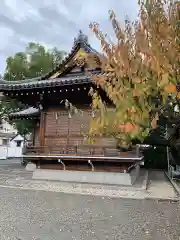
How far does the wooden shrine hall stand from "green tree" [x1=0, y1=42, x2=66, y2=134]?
13.8 metres

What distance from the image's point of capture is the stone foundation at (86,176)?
1178 centimetres

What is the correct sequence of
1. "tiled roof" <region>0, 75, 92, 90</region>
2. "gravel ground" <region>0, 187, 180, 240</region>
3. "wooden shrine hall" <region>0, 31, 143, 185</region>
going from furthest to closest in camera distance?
"wooden shrine hall" <region>0, 31, 143, 185</region> < "tiled roof" <region>0, 75, 92, 90</region> < "gravel ground" <region>0, 187, 180, 240</region>

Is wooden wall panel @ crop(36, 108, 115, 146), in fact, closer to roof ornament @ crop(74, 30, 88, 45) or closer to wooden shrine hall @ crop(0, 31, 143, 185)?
wooden shrine hall @ crop(0, 31, 143, 185)

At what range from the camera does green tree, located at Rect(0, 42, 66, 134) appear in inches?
1134

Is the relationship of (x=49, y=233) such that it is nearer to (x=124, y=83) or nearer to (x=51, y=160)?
(x=124, y=83)

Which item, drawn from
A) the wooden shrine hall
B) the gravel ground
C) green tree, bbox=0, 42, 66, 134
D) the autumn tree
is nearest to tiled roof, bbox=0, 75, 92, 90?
the wooden shrine hall

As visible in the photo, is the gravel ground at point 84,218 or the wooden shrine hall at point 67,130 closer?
the gravel ground at point 84,218

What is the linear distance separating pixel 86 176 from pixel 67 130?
2668 mm

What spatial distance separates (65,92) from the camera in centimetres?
1338

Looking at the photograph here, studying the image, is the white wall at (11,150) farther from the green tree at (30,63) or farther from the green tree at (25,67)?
the green tree at (30,63)

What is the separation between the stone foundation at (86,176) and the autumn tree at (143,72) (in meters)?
8.94

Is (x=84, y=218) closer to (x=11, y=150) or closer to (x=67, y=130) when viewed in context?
(x=67, y=130)

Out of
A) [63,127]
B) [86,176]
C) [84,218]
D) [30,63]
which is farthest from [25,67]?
[84,218]

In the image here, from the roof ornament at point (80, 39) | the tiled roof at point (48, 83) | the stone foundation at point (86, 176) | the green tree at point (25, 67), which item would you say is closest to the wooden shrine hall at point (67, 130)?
the tiled roof at point (48, 83)
